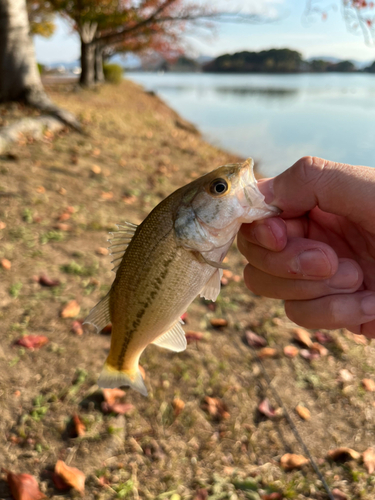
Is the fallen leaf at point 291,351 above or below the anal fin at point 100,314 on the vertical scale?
below

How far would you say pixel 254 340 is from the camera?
3883 mm

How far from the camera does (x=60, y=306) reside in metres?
3.87

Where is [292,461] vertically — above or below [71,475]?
below

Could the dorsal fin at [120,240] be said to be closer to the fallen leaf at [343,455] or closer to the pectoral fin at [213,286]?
the pectoral fin at [213,286]

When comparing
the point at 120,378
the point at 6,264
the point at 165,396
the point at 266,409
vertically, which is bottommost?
the point at 266,409

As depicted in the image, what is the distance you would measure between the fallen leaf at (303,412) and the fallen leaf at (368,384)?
71 cm

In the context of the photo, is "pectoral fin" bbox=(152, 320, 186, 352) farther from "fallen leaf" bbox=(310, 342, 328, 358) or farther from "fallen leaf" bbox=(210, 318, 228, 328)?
"fallen leaf" bbox=(310, 342, 328, 358)

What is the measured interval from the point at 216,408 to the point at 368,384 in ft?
4.96

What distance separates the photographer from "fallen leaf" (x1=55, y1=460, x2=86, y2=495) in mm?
2379

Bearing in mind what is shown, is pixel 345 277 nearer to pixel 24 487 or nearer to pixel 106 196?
pixel 24 487

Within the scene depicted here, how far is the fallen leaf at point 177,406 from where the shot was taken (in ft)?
9.93

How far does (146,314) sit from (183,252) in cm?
35

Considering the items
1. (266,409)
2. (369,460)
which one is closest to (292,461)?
(266,409)

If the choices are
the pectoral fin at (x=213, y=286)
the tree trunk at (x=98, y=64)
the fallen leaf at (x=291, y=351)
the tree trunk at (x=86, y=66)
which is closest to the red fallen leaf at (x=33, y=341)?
the pectoral fin at (x=213, y=286)
